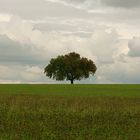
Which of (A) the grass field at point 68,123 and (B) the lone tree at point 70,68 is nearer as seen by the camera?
(A) the grass field at point 68,123

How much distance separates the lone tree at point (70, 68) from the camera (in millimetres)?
140750

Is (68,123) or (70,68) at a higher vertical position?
(70,68)

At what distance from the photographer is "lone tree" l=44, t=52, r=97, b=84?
14075 cm

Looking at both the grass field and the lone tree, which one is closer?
the grass field

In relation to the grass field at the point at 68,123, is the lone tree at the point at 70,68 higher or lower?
higher

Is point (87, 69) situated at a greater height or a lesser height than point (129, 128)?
greater

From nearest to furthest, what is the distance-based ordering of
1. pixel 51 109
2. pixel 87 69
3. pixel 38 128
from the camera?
pixel 38 128 < pixel 51 109 < pixel 87 69

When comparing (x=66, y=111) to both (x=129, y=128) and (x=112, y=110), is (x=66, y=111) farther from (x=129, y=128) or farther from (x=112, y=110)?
(x=129, y=128)

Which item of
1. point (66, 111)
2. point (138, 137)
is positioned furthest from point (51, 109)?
point (138, 137)

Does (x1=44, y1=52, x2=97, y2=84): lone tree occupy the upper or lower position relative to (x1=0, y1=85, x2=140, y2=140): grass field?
upper

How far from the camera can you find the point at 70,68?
140875mm

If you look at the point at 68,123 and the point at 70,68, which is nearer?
the point at 68,123

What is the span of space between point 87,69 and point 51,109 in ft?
359

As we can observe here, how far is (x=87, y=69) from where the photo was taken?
14338 centimetres
